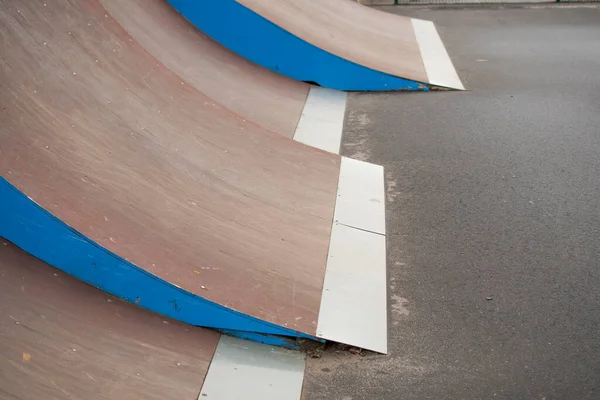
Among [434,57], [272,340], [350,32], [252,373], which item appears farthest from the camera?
[434,57]

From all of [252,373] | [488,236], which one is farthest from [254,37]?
[252,373]

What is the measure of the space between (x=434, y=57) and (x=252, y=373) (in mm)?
6041

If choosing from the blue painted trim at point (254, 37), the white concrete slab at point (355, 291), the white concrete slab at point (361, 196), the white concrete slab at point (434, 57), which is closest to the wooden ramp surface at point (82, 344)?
the white concrete slab at point (355, 291)

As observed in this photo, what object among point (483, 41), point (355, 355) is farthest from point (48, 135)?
point (483, 41)

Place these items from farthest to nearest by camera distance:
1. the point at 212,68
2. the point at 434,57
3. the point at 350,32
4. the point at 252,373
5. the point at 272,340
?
the point at 434,57
the point at 350,32
the point at 212,68
the point at 272,340
the point at 252,373

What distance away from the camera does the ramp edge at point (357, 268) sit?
3.56m

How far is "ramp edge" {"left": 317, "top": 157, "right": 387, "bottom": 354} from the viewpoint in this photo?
3.56 m

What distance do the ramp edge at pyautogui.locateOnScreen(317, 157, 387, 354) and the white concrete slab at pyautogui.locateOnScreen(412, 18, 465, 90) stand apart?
99.6 inches

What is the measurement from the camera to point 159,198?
150 inches

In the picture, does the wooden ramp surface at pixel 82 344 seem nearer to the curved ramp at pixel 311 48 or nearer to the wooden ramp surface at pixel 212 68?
the wooden ramp surface at pixel 212 68

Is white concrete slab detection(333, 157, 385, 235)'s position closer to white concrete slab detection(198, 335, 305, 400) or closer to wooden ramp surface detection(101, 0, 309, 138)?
wooden ramp surface detection(101, 0, 309, 138)

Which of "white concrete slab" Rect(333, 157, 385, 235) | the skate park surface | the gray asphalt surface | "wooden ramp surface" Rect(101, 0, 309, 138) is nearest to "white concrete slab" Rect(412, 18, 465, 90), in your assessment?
the gray asphalt surface

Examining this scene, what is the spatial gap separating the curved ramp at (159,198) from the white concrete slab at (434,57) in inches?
Answer: 119

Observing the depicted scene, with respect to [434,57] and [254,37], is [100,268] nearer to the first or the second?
[254,37]
